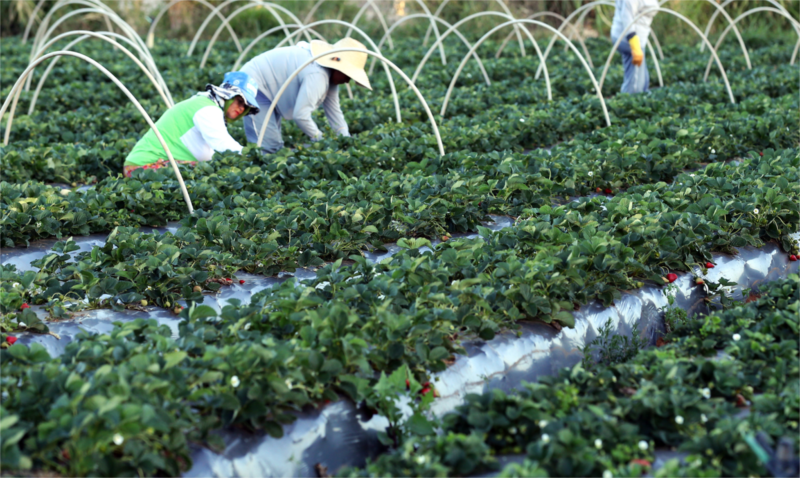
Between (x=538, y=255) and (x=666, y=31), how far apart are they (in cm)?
1419

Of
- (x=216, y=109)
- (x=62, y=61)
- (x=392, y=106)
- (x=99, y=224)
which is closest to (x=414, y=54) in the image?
(x=392, y=106)

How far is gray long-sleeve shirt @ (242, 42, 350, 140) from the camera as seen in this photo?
6.21 m

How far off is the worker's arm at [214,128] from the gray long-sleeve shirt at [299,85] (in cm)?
74

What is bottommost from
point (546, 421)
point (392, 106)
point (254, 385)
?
point (392, 106)

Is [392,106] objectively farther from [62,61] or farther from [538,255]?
[62,61]

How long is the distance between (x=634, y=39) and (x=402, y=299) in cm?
678

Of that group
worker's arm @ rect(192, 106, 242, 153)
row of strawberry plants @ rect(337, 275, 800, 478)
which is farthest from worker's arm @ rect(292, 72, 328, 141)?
row of strawberry plants @ rect(337, 275, 800, 478)

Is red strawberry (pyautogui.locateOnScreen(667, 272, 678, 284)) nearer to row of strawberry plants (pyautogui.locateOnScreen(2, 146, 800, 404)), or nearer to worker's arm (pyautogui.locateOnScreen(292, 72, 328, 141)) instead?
row of strawberry plants (pyautogui.locateOnScreen(2, 146, 800, 404))

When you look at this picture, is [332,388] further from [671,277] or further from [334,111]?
[334,111]

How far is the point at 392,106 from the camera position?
7801mm

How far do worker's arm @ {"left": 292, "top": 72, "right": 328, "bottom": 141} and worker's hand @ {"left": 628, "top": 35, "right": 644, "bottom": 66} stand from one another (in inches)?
168

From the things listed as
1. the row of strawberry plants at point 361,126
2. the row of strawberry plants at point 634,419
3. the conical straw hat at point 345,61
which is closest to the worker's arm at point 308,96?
the conical straw hat at point 345,61

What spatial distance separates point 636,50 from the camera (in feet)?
28.7

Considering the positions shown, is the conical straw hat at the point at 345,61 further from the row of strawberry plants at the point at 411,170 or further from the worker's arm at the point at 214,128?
the worker's arm at the point at 214,128
